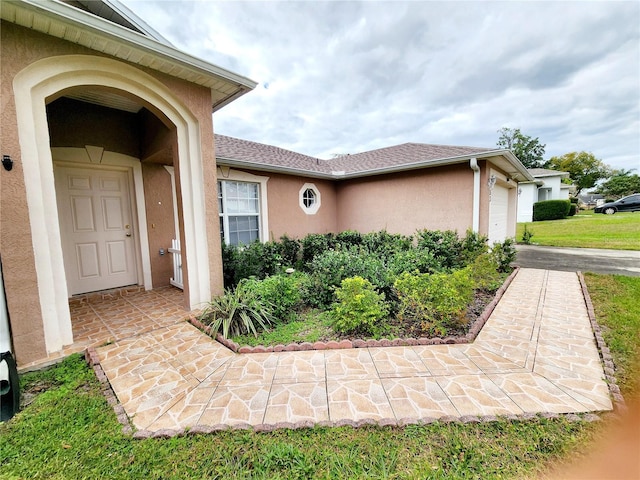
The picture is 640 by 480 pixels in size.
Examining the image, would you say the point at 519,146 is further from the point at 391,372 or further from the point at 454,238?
the point at 391,372

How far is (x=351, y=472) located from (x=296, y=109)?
14711 mm

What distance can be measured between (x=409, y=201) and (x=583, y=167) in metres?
38.9

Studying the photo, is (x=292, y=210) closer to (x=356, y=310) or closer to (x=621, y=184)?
(x=356, y=310)

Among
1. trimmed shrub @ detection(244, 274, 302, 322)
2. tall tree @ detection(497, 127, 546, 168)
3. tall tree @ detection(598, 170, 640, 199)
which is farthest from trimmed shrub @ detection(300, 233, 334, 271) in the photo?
tall tree @ detection(598, 170, 640, 199)

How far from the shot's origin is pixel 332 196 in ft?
34.2

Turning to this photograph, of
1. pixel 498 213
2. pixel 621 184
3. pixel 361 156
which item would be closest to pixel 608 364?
pixel 498 213

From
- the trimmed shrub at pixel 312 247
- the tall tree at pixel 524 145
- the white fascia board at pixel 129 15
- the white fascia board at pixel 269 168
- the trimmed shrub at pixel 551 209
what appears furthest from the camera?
the tall tree at pixel 524 145

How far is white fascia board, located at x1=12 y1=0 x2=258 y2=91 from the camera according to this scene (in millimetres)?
2787

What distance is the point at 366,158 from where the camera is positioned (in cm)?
1090

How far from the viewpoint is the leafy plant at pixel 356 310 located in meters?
3.70

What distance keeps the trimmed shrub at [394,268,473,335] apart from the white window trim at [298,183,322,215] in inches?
221

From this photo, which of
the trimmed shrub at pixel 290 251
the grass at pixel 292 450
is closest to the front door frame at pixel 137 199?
the trimmed shrub at pixel 290 251

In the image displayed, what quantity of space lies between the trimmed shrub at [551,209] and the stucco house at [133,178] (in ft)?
50.8

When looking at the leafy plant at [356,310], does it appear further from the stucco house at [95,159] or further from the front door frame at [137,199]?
the front door frame at [137,199]
